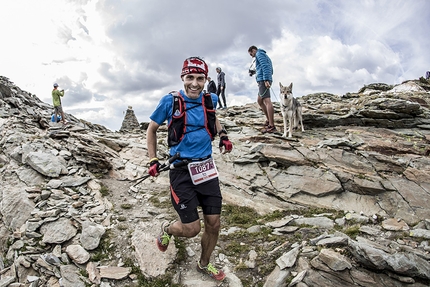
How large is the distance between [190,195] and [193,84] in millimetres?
1906

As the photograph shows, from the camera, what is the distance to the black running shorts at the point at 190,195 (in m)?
4.27

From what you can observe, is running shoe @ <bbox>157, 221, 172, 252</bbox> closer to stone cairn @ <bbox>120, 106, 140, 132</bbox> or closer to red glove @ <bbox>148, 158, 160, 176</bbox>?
red glove @ <bbox>148, 158, 160, 176</bbox>

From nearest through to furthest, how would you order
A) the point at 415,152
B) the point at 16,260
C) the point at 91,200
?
the point at 16,260 → the point at 91,200 → the point at 415,152

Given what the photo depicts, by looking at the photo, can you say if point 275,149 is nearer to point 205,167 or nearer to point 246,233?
point 246,233

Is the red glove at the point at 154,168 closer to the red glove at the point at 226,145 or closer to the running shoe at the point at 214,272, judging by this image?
the red glove at the point at 226,145

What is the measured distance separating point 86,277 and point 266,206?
531 centimetres

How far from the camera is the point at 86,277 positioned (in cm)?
498

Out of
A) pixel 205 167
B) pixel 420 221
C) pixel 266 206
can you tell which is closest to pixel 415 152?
pixel 420 221

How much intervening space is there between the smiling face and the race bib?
3.85 feet

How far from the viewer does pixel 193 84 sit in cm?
433

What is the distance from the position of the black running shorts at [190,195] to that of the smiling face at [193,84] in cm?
132

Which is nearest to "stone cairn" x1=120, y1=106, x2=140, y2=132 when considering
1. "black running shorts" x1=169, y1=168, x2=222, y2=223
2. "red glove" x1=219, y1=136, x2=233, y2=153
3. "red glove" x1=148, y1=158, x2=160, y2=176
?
"red glove" x1=219, y1=136, x2=233, y2=153

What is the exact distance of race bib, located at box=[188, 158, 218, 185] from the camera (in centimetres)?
427

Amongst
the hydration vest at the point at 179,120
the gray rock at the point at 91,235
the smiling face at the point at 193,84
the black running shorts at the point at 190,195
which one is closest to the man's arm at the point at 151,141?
the hydration vest at the point at 179,120
